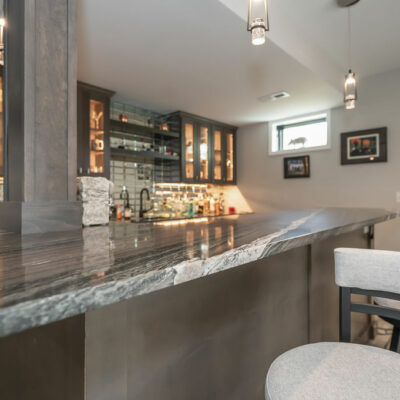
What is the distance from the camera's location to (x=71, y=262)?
508mm

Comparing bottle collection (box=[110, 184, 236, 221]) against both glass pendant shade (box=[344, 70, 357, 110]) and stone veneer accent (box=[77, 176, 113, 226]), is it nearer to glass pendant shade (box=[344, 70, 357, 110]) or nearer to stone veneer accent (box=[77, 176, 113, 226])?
stone veneer accent (box=[77, 176, 113, 226])

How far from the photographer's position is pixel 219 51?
2453mm

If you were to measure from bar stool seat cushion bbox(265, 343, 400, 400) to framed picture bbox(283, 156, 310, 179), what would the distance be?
359 cm

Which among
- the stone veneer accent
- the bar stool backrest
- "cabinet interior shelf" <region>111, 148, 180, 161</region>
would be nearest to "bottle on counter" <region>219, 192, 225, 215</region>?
"cabinet interior shelf" <region>111, 148, 180, 161</region>

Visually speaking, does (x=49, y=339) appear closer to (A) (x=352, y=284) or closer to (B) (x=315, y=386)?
(B) (x=315, y=386)

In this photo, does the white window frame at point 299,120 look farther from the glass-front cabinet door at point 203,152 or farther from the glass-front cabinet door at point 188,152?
the glass-front cabinet door at point 188,152

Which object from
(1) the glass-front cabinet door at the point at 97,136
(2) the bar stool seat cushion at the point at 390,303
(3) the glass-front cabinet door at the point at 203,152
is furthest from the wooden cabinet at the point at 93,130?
(2) the bar stool seat cushion at the point at 390,303

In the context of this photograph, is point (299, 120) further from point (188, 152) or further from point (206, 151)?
point (188, 152)

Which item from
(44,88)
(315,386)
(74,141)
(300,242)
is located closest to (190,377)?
(315,386)

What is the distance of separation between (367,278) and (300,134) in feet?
12.8

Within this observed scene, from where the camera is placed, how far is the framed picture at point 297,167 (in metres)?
4.12

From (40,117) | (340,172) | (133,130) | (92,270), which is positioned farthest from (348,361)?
(133,130)

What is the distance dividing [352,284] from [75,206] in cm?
102

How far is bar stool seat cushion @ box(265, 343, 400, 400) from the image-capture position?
2.04 feet
